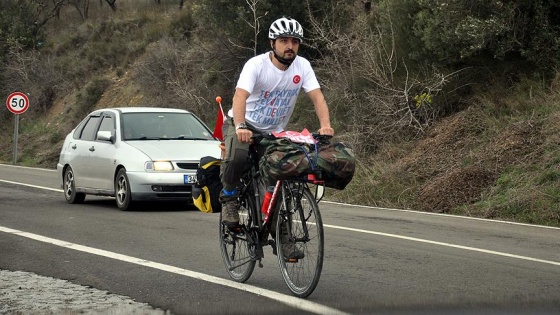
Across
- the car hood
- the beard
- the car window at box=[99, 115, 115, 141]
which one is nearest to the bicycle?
the beard

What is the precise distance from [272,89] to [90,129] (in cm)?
930

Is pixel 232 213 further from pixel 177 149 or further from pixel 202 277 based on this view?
pixel 177 149

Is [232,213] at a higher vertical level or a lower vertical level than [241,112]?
lower

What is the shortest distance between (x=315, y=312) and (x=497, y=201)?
8.58 meters

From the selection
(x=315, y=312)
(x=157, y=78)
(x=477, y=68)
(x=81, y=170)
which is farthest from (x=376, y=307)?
(x=157, y=78)

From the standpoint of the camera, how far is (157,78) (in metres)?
33.7

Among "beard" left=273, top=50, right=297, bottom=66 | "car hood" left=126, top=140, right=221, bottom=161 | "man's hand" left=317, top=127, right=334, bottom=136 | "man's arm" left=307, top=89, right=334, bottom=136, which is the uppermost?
"beard" left=273, top=50, right=297, bottom=66

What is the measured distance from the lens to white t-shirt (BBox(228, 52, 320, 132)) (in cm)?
782

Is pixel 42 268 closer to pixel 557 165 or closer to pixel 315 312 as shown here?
pixel 315 312

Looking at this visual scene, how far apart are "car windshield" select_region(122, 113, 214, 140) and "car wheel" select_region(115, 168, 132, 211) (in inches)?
29.1

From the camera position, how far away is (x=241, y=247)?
27.3 ft

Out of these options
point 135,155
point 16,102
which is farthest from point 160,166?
point 16,102

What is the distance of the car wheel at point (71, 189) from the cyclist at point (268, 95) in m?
8.44

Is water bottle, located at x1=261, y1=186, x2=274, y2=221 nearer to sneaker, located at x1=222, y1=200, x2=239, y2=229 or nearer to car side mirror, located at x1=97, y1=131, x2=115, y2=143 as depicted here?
sneaker, located at x1=222, y1=200, x2=239, y2=229
